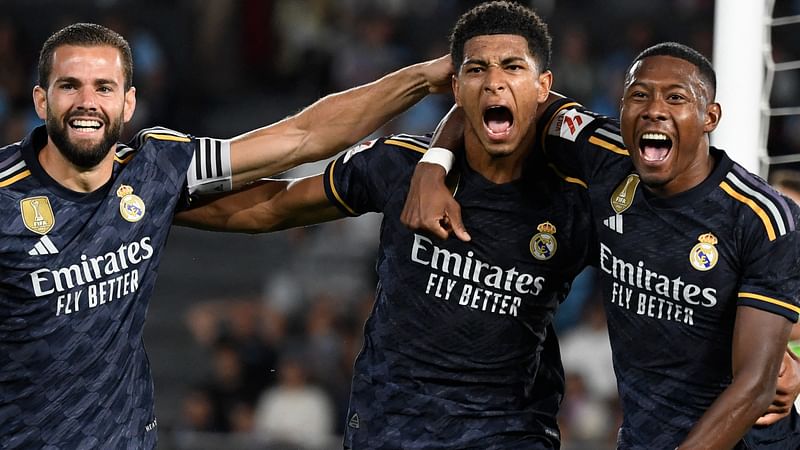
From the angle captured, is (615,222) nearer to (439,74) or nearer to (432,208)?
(432,208)

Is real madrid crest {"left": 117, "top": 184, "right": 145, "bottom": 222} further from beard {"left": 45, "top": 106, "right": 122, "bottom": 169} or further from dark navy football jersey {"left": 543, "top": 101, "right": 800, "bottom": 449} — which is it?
dark navy football jersey {"left": 543, "top": 101, "right": 800, "bottom": 449}

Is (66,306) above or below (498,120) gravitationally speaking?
below

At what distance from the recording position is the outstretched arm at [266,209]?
4.68 metres

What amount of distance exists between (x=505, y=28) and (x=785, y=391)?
1.50 metres

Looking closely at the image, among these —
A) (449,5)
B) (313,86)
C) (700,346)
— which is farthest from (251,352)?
(700,346)

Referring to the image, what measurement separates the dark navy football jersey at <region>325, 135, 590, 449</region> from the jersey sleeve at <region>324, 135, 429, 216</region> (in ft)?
0.07

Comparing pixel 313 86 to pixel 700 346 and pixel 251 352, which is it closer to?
pixel 251 352

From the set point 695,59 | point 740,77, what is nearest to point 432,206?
point 695,59

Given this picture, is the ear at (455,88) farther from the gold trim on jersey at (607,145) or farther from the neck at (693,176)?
the neck at (693,176)

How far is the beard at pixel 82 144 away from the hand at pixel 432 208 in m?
1.00

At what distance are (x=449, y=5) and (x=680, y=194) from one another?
813 cm

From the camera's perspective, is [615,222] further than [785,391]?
Yes

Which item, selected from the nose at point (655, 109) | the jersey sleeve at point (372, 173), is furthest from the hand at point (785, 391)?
the jersey sleeve at point (372, 173)

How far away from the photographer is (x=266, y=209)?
474 cm
